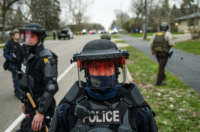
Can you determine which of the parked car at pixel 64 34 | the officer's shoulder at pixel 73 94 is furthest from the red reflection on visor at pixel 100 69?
the parked car at pixel 64 34

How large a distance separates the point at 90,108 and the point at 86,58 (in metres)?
0.36

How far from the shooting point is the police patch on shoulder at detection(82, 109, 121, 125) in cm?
162

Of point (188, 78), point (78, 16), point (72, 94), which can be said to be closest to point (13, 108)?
point (72, 94)

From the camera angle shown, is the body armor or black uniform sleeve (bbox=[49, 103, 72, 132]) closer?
the body armor

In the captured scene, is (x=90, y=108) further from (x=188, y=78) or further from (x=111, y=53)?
(x=188, y=78)

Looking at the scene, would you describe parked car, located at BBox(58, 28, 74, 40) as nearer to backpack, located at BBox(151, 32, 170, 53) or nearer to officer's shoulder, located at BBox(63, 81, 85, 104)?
backpack, located at BBox(151, 32, 170, 53)

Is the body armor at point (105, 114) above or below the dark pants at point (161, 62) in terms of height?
above

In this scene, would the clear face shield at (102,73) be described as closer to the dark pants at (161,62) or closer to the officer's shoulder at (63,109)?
the officer's shoulder at (63,109)

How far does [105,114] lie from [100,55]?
42cm

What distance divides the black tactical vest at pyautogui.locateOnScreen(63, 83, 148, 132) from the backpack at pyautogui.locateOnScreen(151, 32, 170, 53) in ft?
17.7

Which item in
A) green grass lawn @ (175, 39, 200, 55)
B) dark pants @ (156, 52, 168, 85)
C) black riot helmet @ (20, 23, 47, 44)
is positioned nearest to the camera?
black riot helmet @ (20, 23, 47, 44)

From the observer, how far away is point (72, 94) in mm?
1727

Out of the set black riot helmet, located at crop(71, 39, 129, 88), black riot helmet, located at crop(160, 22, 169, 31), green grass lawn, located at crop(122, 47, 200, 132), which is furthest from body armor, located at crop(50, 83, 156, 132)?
black riot helmet, located at crop(160, 22, 169, 31)

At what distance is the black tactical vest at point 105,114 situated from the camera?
158 cm
